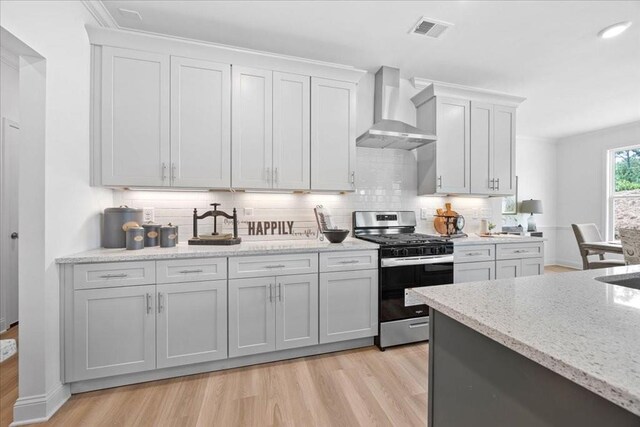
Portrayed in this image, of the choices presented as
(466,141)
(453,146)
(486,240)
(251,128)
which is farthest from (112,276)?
(466,141)

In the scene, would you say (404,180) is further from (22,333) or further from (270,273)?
(22,333)

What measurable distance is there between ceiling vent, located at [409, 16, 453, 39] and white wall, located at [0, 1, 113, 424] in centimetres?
252

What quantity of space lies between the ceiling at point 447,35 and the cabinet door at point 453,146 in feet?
1.32

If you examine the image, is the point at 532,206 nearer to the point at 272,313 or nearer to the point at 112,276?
the point at 272,313

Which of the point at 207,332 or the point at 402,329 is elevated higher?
the point at 207,332

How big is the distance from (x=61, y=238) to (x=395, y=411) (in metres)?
2.36

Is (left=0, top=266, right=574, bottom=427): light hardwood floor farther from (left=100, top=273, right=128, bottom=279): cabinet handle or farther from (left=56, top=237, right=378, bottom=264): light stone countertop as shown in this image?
(left=56, top=237, right=378, bottom=264): light stone countertop

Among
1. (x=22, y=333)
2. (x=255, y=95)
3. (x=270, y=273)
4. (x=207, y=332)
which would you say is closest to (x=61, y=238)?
(x=22, y=333)

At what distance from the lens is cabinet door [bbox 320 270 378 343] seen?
2309 mm

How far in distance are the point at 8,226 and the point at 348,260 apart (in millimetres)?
3415

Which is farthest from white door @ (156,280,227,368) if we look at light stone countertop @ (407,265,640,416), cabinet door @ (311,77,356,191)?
light stone countertop @ (407,265,640,416)

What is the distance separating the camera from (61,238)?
5.84 feet

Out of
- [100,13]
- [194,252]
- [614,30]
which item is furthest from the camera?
[614,30]

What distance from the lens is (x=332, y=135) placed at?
105 inches
